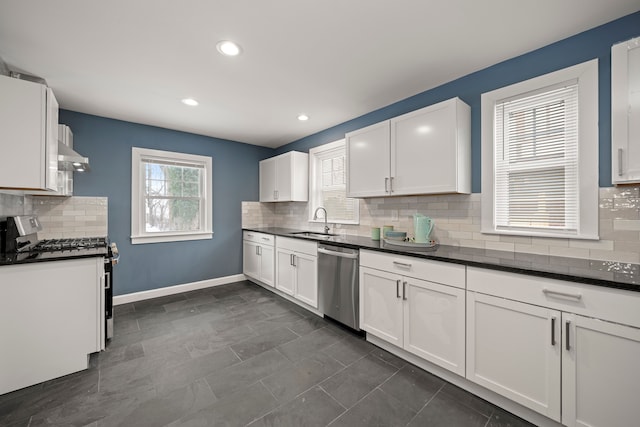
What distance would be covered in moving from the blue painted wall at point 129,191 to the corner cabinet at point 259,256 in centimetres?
18

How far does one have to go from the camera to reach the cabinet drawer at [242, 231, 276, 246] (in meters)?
3.92

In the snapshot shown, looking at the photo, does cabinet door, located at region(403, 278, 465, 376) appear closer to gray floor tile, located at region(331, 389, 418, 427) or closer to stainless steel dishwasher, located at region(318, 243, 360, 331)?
gray floor tile, located at region(331, 389, 418, 427)

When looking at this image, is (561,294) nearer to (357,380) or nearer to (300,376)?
(357,380)

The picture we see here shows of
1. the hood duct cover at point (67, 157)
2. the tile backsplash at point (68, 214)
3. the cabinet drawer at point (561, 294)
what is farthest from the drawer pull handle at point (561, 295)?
the tile backsplash at point (68, 214)

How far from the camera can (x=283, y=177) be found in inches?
171

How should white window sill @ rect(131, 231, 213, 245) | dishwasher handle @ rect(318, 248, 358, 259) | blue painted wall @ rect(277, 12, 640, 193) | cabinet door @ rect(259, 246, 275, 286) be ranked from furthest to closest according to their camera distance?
cabinet door @ rect(259, 246, 275, 286) → white window sill @ rect(131, 231, 213, 245) → dishwasher handle @ rect(318, 248, 358, 259) → blue painted wall @ rect(277, 12, 640, 193)

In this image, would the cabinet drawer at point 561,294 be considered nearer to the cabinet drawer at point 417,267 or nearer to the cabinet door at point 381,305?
the cabinet drawer at point 417,267

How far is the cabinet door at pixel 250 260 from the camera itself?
4273 mm

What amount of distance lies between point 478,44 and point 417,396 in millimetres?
2623

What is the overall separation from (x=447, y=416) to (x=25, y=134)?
3.47m

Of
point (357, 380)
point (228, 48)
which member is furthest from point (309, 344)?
point (228, 48)

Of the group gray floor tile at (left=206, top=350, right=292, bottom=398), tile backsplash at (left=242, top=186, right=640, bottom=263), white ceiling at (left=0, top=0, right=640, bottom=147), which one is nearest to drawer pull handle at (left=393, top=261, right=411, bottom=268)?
tile backsplash at (left=242, top=186, right=640, bottom=263)

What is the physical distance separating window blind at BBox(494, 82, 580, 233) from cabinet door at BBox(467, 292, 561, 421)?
2.73 feet

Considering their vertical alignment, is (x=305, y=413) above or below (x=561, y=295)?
below
